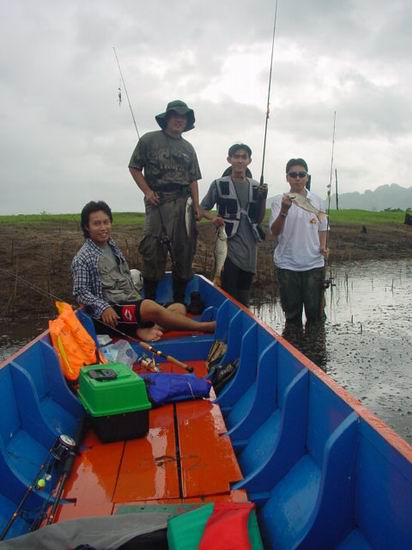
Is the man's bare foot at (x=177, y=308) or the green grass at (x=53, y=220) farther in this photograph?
the green grass at (x=53, y=220)

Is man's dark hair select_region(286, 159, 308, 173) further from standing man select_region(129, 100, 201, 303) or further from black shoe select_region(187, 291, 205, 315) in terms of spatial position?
black shoe select_region(187, 291, 205, 315)

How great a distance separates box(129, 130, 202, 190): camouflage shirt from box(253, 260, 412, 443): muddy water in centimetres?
291

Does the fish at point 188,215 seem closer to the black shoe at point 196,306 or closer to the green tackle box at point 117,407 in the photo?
the black shoe at point 196,306

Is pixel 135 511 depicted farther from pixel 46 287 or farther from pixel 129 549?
pixel 46 287

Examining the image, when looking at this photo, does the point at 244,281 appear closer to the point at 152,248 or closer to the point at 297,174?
the point at 152,248

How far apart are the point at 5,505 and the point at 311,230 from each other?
14.9ft

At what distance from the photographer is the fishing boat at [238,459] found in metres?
2.07

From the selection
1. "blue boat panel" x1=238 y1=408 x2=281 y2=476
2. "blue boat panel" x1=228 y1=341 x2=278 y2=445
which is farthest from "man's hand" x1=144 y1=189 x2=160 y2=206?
"blue boat panel" x1=238 y1=408 x2=281 y2=476

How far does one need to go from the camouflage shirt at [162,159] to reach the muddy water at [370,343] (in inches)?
115

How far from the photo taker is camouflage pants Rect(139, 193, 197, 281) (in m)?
6.14

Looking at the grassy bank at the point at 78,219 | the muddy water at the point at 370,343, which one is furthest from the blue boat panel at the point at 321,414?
the grassy bank at the point at 78,219

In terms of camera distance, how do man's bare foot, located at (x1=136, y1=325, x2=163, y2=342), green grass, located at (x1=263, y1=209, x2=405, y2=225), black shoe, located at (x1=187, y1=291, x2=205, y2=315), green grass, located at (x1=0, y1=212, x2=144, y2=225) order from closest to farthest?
1. man's bare foot, located at (x1=136, y1=325, x2=163, y2=342)
2. black shoe, located at (x1=187, y1=291, x2=205, y2=315)
3. green grass, located at (x1=0, y1=212, x2=144, y2=225)
4. green grass, located at (x1=263, y1=209, x2=405, y2=225)

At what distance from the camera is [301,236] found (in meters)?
6.06

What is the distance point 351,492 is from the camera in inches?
85.3
